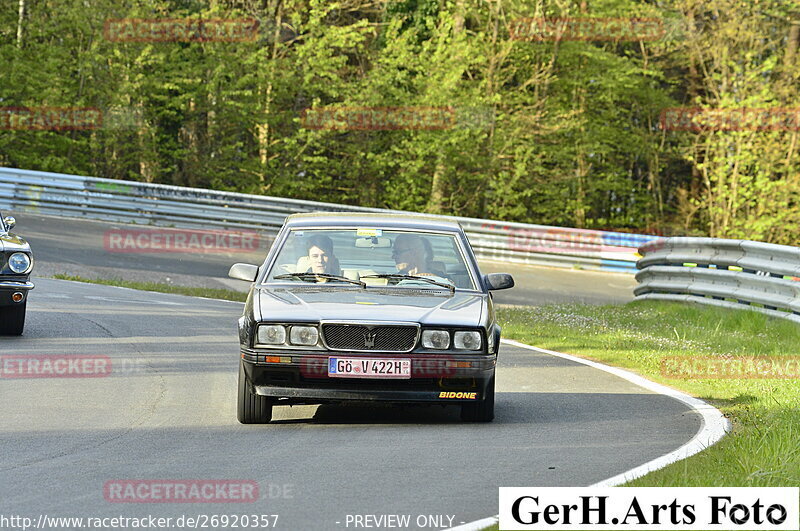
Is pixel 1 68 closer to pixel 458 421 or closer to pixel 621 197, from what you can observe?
pixel 621 197

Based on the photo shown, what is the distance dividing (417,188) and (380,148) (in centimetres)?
154

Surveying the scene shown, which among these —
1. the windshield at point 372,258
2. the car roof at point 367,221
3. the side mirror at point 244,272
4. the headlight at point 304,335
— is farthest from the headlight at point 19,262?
the headlight at point 304,335

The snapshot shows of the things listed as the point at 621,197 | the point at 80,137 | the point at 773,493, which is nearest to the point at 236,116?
the point at 80,137

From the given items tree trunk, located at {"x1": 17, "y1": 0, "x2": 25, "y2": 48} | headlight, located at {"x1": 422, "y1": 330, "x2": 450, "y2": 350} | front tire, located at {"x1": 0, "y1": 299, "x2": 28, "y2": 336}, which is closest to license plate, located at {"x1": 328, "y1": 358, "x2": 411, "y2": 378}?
headlight, located at {"x1": 422, "y1": 330, "x2": 450, "y2": 350}

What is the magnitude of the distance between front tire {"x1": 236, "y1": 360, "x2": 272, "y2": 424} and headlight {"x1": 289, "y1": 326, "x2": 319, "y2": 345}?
0.44 m

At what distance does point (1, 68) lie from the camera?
3102 centimetres

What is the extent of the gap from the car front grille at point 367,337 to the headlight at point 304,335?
6 centimetres

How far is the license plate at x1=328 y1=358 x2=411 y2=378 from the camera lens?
7879 mm

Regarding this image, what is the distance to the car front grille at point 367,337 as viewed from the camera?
7938 mm

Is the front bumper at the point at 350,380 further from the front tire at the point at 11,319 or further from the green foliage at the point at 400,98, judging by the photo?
the green foliage at the point at 400,98

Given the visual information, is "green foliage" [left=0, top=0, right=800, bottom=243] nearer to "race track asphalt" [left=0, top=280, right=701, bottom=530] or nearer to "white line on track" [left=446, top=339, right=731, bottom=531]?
"race track asphalt" [left=0, top=280, right=701, bottom=530]

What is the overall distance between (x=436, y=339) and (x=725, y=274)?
8.90 metres

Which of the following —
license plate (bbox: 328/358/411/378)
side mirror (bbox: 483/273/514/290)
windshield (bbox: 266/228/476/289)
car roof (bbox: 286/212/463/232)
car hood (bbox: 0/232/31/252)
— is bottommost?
license plate (bbox: 328/358/411/378)

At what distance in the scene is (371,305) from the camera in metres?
8.20
